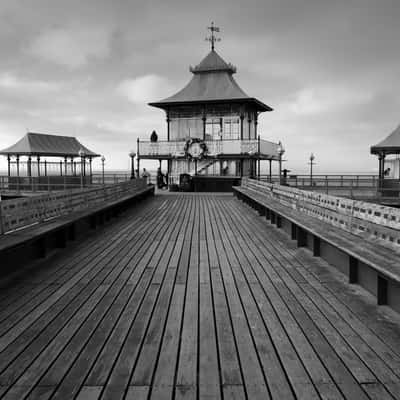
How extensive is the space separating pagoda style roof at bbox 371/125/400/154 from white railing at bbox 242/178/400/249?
2154cm

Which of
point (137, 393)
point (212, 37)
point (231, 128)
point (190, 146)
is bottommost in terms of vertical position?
point (137, 393)

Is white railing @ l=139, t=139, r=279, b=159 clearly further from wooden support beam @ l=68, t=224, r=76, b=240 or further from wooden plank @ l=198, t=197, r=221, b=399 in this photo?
wooden plank @ l=198, t=197, r=221, b=399

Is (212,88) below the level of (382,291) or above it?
above

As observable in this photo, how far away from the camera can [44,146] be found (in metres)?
40.7

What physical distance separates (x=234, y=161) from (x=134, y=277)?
2819 cm

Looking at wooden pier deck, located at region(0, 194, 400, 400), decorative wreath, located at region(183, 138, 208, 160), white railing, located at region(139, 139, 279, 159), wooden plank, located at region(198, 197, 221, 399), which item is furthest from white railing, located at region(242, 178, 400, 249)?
decorative wreath, located at region(183, 138, 208, 160)

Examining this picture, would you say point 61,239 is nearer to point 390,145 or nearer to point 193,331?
point 193,331

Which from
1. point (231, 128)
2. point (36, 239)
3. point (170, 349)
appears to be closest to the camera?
point (170, 349)

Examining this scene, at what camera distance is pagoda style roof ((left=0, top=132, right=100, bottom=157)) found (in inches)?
1560

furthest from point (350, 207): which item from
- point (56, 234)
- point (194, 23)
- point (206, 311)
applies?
point (194, 23)

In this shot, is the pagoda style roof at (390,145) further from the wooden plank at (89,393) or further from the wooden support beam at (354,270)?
the wooden plank at (89,393)

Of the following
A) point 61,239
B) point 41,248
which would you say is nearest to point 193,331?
point 41,248

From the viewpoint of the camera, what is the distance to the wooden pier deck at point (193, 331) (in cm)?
317

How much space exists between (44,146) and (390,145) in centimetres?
3123
